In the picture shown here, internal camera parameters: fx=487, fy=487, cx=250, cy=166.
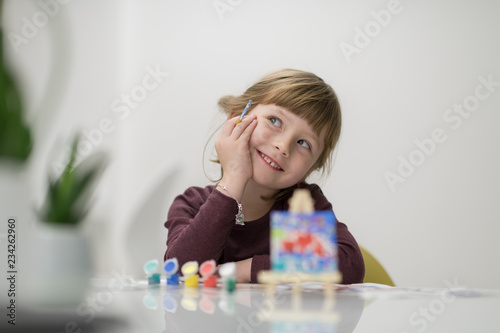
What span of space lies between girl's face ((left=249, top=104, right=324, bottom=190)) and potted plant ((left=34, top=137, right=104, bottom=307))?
782 mm

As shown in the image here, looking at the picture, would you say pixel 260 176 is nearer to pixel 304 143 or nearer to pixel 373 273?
pixel 304 143

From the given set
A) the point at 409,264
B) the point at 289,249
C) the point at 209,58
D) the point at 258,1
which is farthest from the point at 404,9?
the point at 289,249

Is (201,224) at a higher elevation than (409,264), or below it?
higher

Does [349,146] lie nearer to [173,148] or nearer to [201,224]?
[173,148]

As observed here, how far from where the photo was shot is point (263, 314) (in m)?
0.49

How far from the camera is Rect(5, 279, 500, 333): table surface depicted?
14.2 inches

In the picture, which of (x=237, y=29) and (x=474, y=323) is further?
(x=237, y=29)

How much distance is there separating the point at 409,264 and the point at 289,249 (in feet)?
4.46
